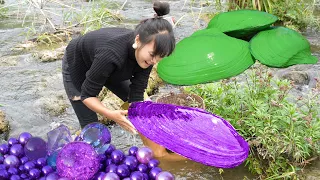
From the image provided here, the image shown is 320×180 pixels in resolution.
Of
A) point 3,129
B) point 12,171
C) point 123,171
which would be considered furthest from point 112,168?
point 3,129

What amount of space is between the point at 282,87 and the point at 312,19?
3.74 meters

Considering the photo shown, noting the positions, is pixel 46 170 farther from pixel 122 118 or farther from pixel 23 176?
pixel 122 118

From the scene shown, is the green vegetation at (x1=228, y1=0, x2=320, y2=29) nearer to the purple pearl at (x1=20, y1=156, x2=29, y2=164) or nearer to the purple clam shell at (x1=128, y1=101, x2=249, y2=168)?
the purple clam shell at (x1=128, y1=101, x2=249, y2=168)

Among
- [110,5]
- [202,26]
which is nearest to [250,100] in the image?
[202,26]

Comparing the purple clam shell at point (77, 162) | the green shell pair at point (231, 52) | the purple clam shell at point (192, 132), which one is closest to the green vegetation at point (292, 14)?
the green shell pair at point (231, 52)

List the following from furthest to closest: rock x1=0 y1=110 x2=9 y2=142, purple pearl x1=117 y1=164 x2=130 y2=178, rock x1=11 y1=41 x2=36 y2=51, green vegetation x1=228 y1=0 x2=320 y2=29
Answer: green vegetation x1=228 y1=0 x2=320 y2=29 < rock x1=11 y1=41 x2=36 y2=51 < rock x1=0 y1=110 x2=9 y2=142 < purple pearl x1=117 y1=164 x2=130 y2=178

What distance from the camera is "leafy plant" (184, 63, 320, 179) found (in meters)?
2.51

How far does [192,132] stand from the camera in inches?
94.9

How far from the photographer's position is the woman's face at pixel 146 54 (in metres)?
2.03

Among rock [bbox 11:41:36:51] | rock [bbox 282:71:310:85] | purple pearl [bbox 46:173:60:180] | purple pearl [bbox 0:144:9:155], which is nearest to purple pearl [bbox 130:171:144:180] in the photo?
purple pearl [bbox 46:173:60:180]

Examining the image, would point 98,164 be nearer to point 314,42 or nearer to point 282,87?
point 282,87

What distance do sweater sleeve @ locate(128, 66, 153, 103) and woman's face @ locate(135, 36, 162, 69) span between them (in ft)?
1.15

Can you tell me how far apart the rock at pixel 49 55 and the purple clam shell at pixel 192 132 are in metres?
2.63

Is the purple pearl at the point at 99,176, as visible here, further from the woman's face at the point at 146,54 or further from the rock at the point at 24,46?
the rock at the point at 24,46
